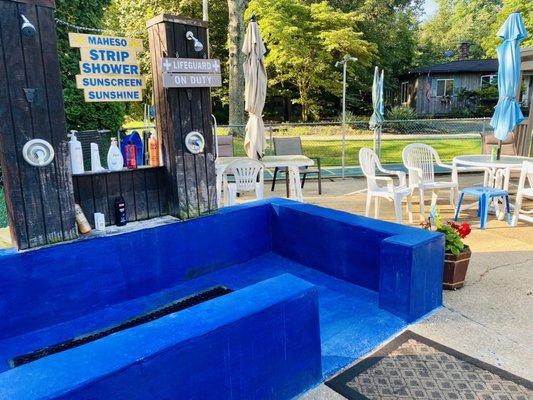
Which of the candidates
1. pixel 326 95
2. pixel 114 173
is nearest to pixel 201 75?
pixel 114 173

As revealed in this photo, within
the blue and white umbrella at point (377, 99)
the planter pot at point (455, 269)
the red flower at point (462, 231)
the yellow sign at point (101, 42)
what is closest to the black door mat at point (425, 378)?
the planter pot at point (455, 269)

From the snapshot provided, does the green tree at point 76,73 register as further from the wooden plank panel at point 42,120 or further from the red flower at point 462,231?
the red flower at point 462,231

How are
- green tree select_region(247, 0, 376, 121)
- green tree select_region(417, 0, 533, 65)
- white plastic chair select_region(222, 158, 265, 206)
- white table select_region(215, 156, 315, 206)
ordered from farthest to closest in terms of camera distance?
green tree select_region(417, 0, 533, 65)
green tree select_region(247, 0, 376, 121)
white table select_region(215, 156, 315, 206)
white plastic chair select_region(222, 158, 265, 206)

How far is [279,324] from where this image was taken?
204 centimetres

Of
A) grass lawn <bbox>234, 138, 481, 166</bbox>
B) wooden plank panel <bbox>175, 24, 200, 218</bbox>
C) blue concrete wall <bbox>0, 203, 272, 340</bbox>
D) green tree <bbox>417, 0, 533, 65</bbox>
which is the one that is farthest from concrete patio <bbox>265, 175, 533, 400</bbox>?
green tree <bbox>417, 0, 533, 65</bbox>

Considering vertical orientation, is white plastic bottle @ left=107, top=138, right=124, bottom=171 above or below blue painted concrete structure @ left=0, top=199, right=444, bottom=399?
above

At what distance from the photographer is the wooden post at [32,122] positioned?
2607mm

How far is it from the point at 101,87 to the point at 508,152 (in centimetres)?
717

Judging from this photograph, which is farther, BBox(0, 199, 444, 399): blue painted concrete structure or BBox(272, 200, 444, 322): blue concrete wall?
BBox(272, 200, 444, 322): blue concrete wall

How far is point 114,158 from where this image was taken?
341 cm

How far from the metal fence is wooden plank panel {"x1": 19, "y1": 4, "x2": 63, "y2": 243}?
5696mm

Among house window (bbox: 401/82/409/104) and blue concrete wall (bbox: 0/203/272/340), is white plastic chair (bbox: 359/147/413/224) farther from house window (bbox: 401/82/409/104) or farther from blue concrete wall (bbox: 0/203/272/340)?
house window (bbox: 401/82/409/104)

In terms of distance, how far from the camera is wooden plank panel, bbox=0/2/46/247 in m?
2.59

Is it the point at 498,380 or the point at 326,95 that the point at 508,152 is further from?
the point at 326,95
